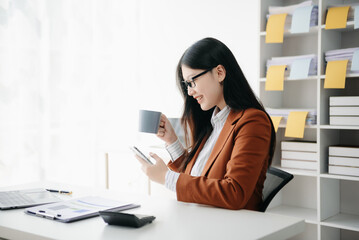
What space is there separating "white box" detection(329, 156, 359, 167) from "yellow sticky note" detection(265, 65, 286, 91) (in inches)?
21.6

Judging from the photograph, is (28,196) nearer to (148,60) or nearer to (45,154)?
(45,154)

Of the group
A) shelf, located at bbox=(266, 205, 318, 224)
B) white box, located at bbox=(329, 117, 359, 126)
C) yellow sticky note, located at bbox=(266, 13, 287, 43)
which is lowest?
shelf, located at bbox=(266, 205, 318, 224)

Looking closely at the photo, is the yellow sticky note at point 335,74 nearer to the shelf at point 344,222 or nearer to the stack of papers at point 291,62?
the stack of papers at point 291,62

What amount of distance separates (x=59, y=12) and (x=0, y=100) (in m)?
0.85

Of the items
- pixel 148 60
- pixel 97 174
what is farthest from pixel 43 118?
pixel 148 60

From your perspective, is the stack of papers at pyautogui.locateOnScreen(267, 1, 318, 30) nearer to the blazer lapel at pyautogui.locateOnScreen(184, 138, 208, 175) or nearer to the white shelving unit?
the white shelving unit

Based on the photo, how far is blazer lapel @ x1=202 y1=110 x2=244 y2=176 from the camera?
1638 mm

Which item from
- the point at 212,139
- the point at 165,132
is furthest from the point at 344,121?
the point at 165,132

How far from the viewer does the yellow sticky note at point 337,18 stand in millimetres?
2471

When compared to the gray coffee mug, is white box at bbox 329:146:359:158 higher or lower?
lower

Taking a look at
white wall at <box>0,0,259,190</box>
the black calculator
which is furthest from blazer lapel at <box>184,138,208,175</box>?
white wall at <box>0,0,259,190</box>

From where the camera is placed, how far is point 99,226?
3.99ft

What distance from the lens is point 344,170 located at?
255 centimetres

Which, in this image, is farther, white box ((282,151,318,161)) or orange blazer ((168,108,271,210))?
white box ((282,151,318,161))
